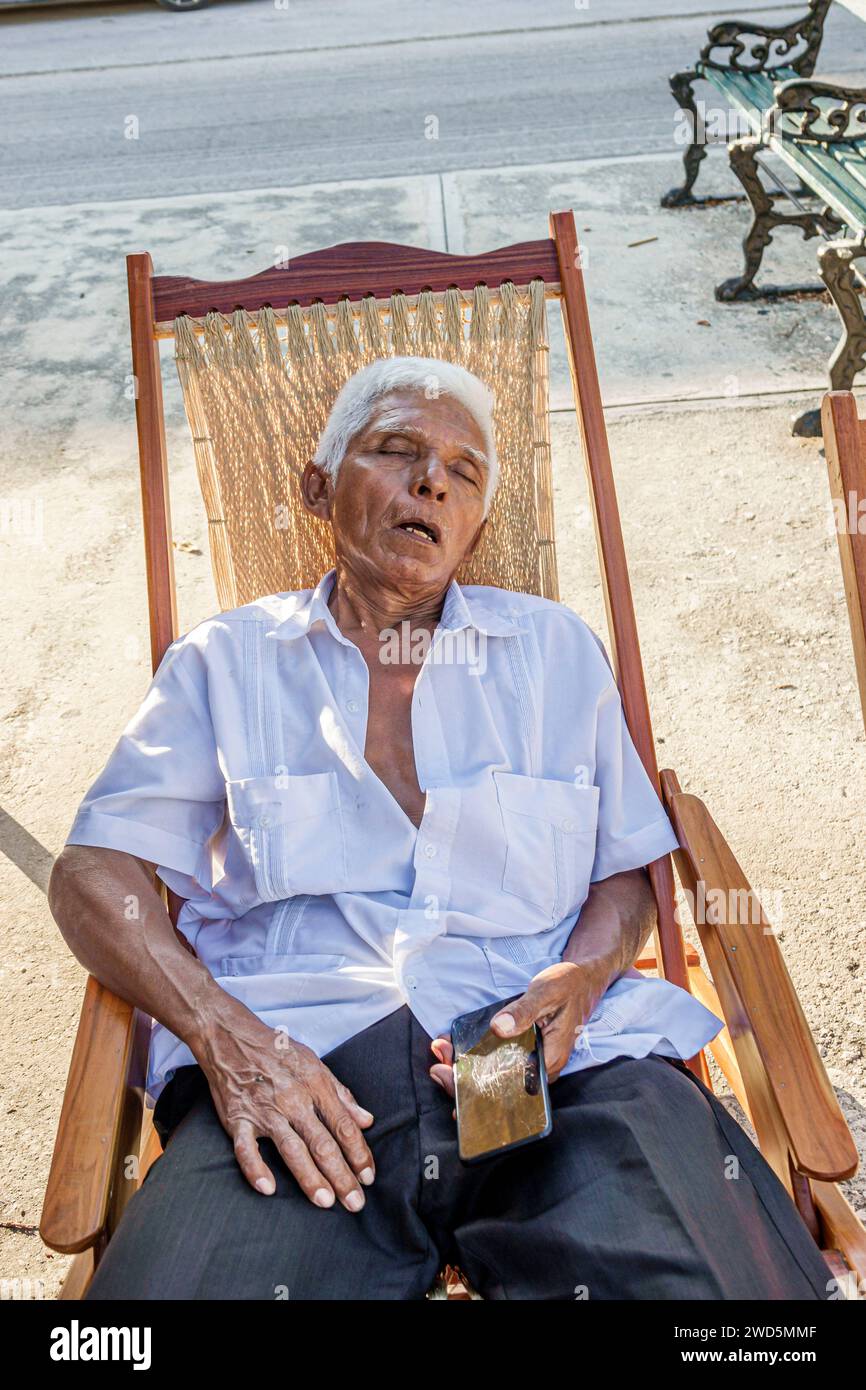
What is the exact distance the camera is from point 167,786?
1780mm

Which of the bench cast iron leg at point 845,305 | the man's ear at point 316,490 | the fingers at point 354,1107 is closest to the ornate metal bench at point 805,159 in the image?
the bench cast iron leg at point 845,305

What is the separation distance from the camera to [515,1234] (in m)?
1.43

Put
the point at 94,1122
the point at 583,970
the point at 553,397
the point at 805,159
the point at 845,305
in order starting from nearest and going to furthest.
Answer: the point at 94,1122 < the point at 583,970 < the point at 845,305 < the point at 805,159 < the point at 553,397

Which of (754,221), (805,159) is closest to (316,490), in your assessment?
(805,159)

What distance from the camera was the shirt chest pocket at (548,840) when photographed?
1802 mm

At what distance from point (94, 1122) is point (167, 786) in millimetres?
504

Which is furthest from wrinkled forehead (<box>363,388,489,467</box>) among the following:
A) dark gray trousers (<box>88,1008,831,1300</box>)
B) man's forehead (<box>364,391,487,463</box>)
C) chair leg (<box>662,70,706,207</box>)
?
chair leg (<box>662,70,706,207</box>)

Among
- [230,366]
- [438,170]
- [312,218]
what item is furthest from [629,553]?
[438,170]

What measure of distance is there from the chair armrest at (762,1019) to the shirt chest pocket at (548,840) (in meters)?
0.14

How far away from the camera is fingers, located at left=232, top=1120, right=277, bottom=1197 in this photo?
146 cm

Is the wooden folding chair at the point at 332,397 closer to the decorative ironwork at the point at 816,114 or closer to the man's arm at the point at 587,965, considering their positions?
the man's arm at the point at 587,965

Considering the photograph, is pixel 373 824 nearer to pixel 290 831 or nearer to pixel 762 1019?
pixel 290 831

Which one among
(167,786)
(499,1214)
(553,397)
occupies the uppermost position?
(167,786)

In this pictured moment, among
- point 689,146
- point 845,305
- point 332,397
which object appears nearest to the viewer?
point 332,397
